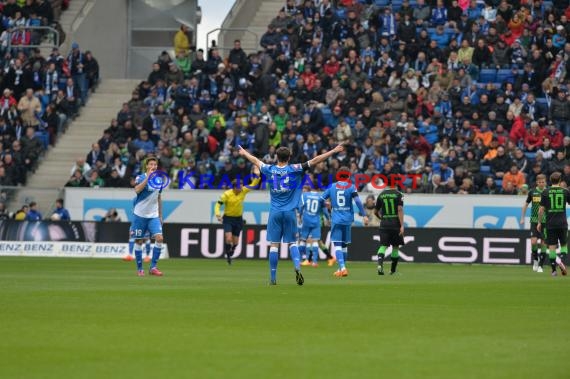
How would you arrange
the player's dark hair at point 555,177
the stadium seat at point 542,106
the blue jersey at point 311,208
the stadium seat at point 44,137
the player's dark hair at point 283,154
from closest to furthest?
the player's dark hair at point 283,154, the player's dark hair at point 555,177, the blue jersey at point 311,208, the stadium seat at point 542,106, the stadium seat at point 44,137

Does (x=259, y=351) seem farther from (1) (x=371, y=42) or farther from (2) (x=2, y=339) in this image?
(1) (x=371, y=42)

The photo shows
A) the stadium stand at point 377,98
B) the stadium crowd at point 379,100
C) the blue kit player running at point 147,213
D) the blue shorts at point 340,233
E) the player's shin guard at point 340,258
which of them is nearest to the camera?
the blue kit player running at point 147,213

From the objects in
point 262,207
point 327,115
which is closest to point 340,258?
point 262,207

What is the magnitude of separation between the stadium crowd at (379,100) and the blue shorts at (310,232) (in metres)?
4.62

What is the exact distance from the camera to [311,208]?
106 feet

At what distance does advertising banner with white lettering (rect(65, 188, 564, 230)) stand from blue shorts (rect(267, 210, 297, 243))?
15707mm

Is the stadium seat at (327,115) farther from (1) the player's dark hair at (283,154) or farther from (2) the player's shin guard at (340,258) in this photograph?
(1) the player's dark hair at (283,154)

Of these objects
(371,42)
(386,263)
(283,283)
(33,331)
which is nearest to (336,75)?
(371,42)

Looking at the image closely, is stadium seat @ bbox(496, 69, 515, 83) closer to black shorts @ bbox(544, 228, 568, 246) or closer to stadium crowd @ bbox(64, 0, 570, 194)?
stadium crowd @ bbox(64, 0, 570, 194)

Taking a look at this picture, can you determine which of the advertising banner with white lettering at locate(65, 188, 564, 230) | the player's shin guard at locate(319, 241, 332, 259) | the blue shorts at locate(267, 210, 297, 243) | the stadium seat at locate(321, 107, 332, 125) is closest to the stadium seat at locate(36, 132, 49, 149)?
the advertising banner with white lettering at locate(65, 188, 564, 230)

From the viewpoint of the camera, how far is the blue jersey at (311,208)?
32.2 meters

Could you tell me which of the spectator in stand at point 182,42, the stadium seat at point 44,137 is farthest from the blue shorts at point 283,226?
the spectator in stand at point 182,42

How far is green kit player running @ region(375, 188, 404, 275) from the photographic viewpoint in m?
26.2

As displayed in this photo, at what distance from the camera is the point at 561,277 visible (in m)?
26.1
